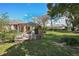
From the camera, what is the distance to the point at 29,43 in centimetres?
585

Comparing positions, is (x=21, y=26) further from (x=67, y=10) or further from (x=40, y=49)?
(x=67, y=10)

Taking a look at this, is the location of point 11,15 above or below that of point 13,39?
above

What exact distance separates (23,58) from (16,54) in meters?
0.12

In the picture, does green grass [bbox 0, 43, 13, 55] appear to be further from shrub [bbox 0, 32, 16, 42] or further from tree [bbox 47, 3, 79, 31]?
tree [bbox 47, 3, 79, 31]

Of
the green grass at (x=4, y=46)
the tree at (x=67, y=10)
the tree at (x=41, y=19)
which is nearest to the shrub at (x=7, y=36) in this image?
the green grass at (x=4, y=46)

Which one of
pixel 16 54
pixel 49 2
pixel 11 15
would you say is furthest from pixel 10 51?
pixel 49 2

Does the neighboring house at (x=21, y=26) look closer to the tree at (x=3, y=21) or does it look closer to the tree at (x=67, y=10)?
the tree at (x=3, y=21)

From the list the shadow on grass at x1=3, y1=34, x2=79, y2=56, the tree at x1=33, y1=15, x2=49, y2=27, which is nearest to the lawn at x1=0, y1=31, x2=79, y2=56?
the shadow on grass at x1=3, y1=34, x2=79, y2=56

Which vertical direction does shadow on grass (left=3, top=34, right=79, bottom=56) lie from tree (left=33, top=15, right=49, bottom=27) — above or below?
below

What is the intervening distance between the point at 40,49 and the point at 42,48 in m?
0.03

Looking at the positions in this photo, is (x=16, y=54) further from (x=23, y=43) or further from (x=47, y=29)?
(x=47, y=29)

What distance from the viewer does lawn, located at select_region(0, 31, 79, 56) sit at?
579cm

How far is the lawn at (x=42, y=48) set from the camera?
579 centimetres

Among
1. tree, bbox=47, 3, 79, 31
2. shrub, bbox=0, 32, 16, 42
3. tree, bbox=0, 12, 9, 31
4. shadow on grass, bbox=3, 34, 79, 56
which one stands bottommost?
shadow on grass, bbox=3, 34, 79, 56
